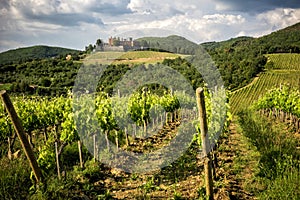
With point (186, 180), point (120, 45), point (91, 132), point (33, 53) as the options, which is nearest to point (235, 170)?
point (186, 180)

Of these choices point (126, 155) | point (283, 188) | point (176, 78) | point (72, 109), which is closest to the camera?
point (283, 188)

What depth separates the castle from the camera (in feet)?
38.2

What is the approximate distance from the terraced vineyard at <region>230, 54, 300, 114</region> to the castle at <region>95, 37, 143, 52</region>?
2719cm

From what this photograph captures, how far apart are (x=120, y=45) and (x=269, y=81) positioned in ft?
143

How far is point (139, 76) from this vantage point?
14844mm

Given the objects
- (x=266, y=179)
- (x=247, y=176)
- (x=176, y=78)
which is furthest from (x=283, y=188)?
(x=176, y=78)

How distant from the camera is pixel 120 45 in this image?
13086 mm

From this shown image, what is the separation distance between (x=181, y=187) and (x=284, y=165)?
2503 mm

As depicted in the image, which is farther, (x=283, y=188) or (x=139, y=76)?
(x=139, y=76)

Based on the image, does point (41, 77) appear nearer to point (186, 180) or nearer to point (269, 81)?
point (269, 81)

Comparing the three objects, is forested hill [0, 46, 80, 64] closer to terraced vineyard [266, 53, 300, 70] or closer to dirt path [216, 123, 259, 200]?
terraced vineyard [266, 53, 300, 70]

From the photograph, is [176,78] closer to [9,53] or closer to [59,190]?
[59,190]

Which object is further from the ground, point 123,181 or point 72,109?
point 72,109

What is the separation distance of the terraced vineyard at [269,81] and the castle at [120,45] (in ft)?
89.2
